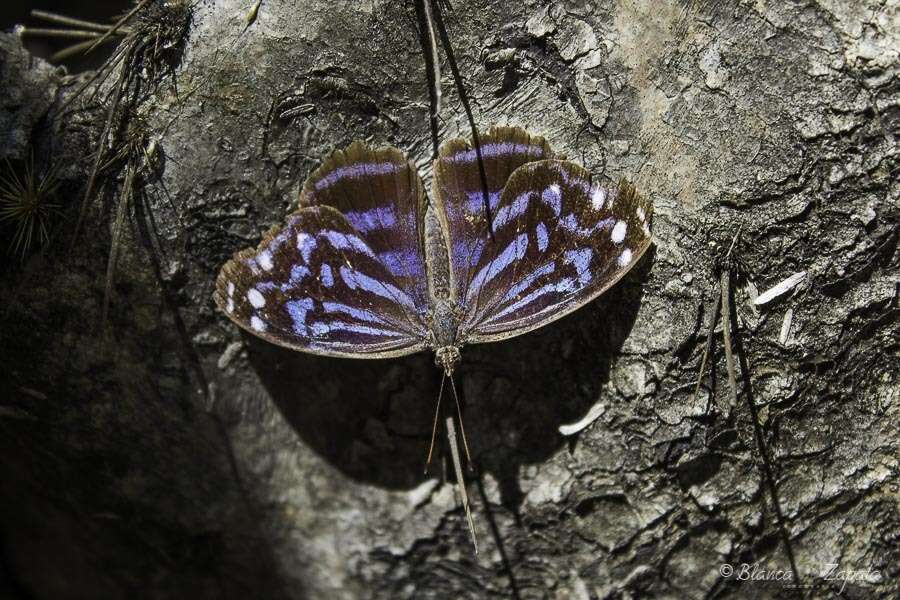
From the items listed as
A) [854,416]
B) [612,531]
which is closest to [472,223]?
[612,531]

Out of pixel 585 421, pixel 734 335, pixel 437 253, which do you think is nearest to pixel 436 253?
pixel 437 253

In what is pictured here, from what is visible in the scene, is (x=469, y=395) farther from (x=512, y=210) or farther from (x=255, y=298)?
(x=255, y=298)

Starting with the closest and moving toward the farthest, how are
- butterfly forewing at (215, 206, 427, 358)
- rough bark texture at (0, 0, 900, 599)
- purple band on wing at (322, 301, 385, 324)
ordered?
rough bark texture at (0, 0, 900, 599) → butterfly forewing at (215, 206, 427, 358) → purple band on wing at (322, 301, 385, 324)

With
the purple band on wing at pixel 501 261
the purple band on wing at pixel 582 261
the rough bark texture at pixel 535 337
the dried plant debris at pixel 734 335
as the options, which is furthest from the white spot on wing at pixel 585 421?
the purple band on wing at pixel 501 261

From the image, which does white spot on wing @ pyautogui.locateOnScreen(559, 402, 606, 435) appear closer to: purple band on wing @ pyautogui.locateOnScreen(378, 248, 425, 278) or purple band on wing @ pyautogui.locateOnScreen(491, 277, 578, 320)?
purple band on wing @ pyautogui.locateOnScreen(491, 277, 578, 320)

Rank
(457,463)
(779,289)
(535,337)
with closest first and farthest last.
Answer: (779,289)
(457,463)
(535,337)

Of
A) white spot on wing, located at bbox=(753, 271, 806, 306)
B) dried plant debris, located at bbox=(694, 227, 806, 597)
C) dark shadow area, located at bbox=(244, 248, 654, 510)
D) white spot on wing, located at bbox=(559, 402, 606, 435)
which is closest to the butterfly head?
dark shadow area, located at bbox=(244, 248, 654, 510)
